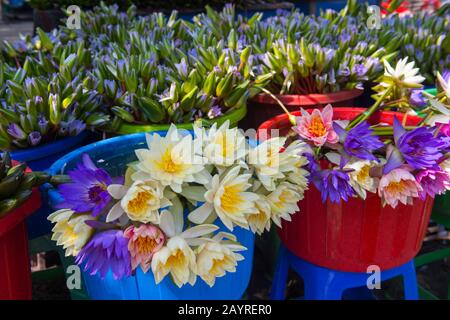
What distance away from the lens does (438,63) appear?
5.95ft

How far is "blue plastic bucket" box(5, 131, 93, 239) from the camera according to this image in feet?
3.97

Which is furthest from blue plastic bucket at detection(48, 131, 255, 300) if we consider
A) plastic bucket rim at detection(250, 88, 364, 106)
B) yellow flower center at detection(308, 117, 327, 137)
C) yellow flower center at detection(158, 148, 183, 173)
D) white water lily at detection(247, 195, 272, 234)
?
plastic bucket rim at detection(250, 88, 364, 106)

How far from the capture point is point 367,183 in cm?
103

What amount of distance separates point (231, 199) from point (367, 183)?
0.32 m

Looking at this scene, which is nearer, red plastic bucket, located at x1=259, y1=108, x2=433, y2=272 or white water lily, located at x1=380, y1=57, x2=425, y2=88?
red plastic bucket, located at x1=259, y1=108, x2=433, y2=272

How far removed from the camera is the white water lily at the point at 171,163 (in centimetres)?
85

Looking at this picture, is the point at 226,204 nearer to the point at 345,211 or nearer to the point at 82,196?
the point at 82,196

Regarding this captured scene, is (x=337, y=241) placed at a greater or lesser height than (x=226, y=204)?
lesser

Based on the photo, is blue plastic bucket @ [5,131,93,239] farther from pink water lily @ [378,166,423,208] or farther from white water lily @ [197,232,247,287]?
pink water lily @ [378,166,423,208]

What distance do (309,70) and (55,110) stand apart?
774 millimetres

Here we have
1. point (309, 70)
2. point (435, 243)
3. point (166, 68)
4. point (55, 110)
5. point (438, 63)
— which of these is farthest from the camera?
point (435, 243)

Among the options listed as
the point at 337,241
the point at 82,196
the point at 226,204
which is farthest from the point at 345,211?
the point at 82,196

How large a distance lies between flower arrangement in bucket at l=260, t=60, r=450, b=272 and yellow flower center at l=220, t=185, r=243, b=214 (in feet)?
0.73
